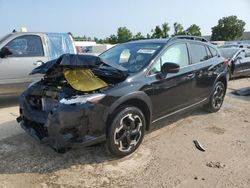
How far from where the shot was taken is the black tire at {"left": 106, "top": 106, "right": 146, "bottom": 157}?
4.10 metres

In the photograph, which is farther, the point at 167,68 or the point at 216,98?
the point at 216,98

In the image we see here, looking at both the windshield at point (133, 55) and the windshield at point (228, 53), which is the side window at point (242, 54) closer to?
the windshield at point (228, 53)

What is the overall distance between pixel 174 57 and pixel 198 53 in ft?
3.18

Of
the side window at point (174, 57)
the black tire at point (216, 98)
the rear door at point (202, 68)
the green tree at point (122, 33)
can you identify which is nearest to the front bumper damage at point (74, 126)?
the side window at point (174, 57)

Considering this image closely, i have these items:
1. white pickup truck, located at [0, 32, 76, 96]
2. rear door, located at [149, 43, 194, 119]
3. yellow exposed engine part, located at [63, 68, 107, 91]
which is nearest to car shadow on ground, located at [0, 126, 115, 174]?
yellow exposed engine part, located at [63, 68, 107, 91]

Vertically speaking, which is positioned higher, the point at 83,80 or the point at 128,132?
the point at 83,80

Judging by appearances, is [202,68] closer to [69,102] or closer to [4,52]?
[69,102]

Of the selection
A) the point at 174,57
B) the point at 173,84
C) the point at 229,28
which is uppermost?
the point at 229,28

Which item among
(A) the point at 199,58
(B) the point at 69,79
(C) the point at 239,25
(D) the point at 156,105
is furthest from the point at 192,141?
(C) the point at 239,25

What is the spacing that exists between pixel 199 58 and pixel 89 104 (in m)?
3.05

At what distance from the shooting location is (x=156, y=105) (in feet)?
15.7

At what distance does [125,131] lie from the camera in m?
4.29

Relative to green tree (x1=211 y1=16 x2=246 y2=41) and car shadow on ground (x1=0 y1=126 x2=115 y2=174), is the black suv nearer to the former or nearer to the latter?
car shadow on ground (x1=0 y1=126 x2=115 y2=174)

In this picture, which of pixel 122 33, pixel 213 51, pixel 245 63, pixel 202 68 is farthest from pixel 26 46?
pixel 122 33
